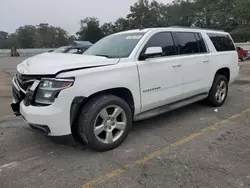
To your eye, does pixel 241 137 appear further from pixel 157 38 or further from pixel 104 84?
pixel 104 84

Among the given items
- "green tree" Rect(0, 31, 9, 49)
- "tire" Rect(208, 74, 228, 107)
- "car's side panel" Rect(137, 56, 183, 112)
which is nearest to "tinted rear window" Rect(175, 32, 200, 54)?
"car's side panel" Rect(137, 56, 183, 112)

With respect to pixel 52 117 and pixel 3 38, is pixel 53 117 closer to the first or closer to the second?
pixel 52 117

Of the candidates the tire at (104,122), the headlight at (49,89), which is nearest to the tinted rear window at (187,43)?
the tire at (104,122)

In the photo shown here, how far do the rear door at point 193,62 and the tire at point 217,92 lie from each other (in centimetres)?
31

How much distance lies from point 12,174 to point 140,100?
2037 millimetres

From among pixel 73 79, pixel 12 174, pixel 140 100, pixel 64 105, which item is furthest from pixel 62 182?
pixel 140 100

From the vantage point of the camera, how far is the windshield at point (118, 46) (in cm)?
388

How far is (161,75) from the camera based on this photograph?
13.3 ft

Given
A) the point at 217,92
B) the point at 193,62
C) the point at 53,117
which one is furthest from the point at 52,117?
the point at 217,92

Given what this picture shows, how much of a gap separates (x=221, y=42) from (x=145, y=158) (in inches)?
150

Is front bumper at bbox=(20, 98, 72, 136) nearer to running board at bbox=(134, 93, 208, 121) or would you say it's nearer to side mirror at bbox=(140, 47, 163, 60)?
running board at bbox=(134, 93, 208, 121)

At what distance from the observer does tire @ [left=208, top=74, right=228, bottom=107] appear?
544 centimetres

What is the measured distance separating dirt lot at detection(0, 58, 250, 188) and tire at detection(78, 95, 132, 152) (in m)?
0.17

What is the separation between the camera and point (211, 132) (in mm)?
4137
